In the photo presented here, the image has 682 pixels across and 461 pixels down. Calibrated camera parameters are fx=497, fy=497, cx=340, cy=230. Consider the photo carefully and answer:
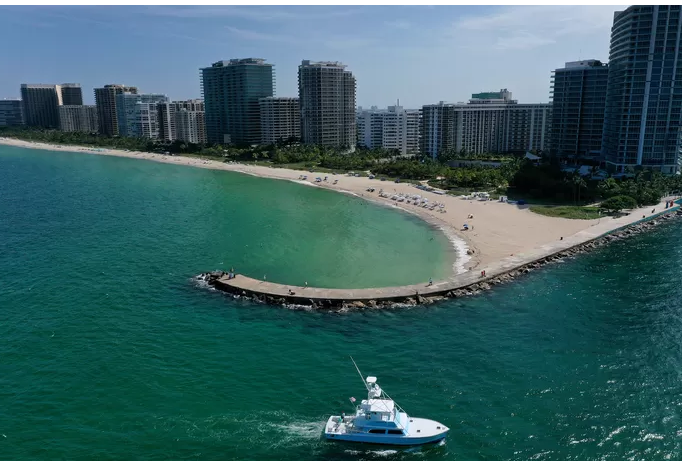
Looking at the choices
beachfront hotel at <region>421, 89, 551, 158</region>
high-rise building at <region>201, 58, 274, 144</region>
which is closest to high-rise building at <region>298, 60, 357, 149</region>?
high-rise building at <region>201, 58, 274, 144</region>

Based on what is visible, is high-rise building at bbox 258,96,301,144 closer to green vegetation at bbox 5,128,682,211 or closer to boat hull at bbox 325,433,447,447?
green vegetation at bbox 5,128,682,211

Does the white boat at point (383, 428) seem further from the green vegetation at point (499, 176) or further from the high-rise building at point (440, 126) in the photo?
the high-rise building at point (440, 126)

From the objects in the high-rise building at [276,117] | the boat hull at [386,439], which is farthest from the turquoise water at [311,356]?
the high-rise building at [276,117]

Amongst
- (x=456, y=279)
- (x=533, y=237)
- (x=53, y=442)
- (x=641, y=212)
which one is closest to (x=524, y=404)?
(x=456, y=279)

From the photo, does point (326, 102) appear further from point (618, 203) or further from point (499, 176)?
point (618, 203)

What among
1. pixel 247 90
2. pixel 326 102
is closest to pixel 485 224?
pixel 326 102

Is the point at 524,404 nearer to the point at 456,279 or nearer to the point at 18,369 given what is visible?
the point at 456,279
